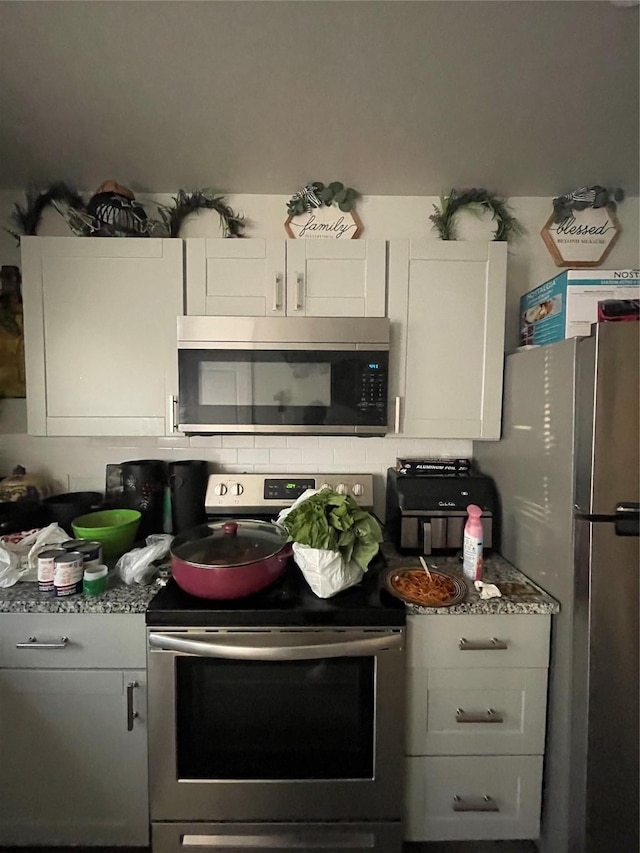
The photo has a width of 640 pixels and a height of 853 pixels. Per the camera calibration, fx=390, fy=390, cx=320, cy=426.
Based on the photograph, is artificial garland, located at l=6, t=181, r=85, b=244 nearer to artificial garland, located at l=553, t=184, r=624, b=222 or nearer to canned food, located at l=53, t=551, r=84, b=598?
canned food, located at l=53, t=551, r=84, b=598

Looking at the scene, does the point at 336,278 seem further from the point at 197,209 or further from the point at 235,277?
the point at 197,209

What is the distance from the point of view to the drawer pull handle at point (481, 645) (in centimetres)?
Result: 119

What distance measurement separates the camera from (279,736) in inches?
46.5

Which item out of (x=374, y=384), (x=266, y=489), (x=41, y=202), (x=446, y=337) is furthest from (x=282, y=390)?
(x=41, y=202)

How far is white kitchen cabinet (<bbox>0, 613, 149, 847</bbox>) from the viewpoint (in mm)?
1195

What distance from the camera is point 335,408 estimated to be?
1.50 m

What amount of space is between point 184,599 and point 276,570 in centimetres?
29

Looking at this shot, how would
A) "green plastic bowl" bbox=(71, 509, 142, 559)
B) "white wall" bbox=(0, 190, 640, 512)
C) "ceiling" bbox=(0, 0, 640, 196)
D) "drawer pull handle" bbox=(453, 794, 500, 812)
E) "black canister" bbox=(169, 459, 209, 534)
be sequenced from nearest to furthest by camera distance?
"ceiling" bbox=(0, 0, 640, 196), "drawer pull handle" bbox=(453, 794, 500, 812), "green plastic bowl" bbox=(71, 509, 142, 559), "black canister" bbox=(169, 459, 209, 534), "white wall" bbox=(0, 190, 640, 512)

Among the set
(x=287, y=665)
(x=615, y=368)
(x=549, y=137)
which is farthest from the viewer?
(x=549, y=137)

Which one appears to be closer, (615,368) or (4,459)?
(615,368)

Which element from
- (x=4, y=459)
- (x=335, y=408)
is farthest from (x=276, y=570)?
(x=4, y=459)

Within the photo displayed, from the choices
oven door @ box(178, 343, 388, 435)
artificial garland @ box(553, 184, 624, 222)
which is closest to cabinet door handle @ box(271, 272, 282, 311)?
oven door @ box(178, 343, 388, 435)

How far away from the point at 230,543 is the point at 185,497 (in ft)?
1.59

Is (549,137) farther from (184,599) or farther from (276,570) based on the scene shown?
(184,599)
